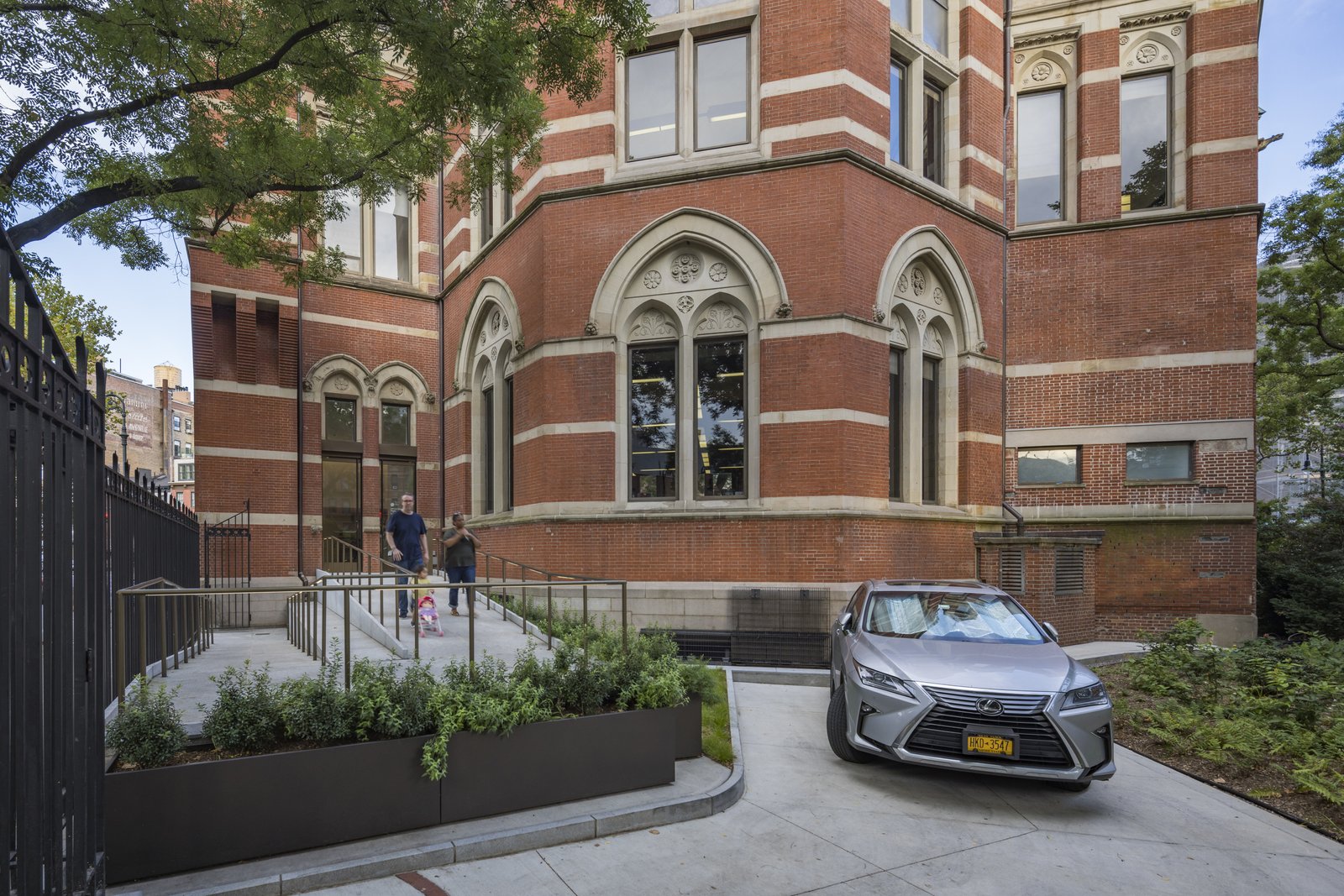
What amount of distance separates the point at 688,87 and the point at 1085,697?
10.9 m

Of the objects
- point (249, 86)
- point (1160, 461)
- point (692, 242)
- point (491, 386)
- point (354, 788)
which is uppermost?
point (249, 86)

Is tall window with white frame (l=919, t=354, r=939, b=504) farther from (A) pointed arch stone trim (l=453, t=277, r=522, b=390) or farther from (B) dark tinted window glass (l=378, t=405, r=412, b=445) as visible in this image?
(B) dark tinted window glass (l=378, t=405, r=412, b=445)

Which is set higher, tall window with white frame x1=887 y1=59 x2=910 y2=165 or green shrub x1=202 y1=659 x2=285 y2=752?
tall window with white frame x1=887 y1=59 x2=910 y2=165

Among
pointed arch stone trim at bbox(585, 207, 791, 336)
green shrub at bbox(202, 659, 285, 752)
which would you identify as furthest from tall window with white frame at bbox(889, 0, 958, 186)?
green shrub at bbox(202, 659, 285, 752)

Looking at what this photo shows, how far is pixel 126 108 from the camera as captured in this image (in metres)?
8.02

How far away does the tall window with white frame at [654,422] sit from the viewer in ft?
39.8

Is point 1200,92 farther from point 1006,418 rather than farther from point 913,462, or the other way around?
point 913,462

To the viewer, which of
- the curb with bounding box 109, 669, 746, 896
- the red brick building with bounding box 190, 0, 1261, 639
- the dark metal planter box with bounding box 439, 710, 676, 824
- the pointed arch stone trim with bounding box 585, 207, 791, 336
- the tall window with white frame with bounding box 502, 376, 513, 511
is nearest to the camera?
the curb with bounding box 109, 669, 746, 896

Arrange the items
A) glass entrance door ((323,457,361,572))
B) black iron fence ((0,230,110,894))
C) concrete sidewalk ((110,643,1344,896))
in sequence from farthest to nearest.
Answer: glass entrance door ((323,457,361,572))
concrete sidewalk ((110,643,1344,896))
black iron fence ((0,230,110,894))

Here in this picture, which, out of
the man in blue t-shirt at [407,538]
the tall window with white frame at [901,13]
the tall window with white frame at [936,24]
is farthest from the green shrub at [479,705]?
A: the tall window with white frame at [936,24]

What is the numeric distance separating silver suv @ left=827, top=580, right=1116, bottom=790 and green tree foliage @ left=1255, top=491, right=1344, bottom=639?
39.4 feet

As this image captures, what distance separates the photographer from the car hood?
5488 mm

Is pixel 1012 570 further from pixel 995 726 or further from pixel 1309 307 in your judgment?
pixel 1309 307

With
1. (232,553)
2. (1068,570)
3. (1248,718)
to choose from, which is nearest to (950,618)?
(1248,718)
